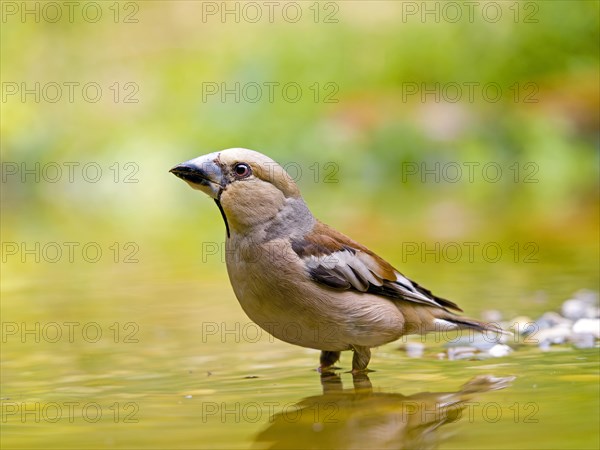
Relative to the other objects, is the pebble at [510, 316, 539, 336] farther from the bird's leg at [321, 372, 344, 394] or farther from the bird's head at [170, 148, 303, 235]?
the bird's head at [170, 148, 303, 235]

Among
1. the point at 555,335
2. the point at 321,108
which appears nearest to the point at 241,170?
the point at 555,335

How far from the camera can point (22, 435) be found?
11.7 ft

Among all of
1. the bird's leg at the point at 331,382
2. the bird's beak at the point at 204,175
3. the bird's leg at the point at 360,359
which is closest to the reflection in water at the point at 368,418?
A: the bird's leg at the point at 331,382

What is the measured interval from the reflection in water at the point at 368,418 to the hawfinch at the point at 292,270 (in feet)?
0.95

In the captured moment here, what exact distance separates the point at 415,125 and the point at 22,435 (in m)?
12.9

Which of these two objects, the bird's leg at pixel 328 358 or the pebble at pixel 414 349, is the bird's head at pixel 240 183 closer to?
the bird's leg at pixel 328 358

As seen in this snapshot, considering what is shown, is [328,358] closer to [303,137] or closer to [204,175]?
[204,175]

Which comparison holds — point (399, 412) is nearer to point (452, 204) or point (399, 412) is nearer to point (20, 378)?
point (20, 378)

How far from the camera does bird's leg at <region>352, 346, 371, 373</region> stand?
4609 mm

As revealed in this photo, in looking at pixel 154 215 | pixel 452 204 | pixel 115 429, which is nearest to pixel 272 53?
pixel 154 215

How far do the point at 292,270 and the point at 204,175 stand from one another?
1.78 feet

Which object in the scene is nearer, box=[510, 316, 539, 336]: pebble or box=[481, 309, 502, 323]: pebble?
box=[510, 316, 539, 336]: pebble

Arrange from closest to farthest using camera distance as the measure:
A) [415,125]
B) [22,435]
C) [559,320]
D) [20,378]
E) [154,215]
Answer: [22,435]
[20,378]
[559,320]
[154,215]
[415,125]

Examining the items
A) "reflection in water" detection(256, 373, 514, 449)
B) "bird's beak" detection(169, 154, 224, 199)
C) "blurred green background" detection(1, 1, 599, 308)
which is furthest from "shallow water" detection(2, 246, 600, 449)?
"blurred green background" detection(1, 1, 599, 308)
